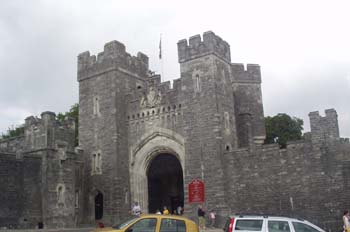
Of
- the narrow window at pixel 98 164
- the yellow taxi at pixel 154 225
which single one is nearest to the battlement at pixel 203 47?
the narrow window at pixel 98 164

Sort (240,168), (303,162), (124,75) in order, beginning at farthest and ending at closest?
(124,75)
(240,168)
(303,162)

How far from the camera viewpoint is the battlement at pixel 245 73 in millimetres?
27781

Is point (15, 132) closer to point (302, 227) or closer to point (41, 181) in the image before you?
→ point (41, 181)

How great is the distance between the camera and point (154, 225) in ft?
39.2

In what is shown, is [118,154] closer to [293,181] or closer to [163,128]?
[163,128]

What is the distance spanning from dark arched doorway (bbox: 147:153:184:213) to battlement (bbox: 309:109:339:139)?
886 centimetres

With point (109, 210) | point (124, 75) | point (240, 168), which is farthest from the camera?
point (124, 75)

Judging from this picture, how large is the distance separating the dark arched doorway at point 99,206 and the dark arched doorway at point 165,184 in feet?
9.91

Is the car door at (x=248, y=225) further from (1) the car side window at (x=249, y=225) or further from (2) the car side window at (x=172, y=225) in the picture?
(2) the car side window at (x=172, y=225)

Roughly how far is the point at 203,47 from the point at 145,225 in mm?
13956

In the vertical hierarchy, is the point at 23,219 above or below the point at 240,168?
below

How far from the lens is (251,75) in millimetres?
28031

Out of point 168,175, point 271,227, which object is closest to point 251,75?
point 168,175

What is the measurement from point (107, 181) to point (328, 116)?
12.0 meters
